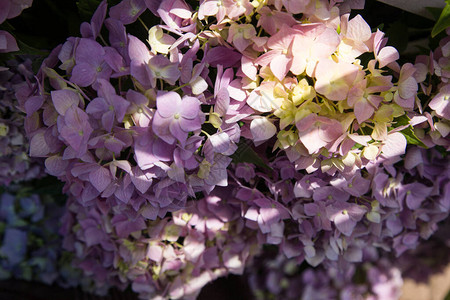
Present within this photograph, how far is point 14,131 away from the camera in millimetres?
672

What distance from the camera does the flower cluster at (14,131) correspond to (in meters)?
0.63

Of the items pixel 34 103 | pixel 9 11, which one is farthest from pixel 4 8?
pixel 34 103

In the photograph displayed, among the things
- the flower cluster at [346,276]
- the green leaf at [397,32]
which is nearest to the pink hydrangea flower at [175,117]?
the green leaf at [397,32]

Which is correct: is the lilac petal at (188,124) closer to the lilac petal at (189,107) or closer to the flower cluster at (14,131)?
the lilac petal at (189,107)

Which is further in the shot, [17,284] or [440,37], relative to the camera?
[17,284]

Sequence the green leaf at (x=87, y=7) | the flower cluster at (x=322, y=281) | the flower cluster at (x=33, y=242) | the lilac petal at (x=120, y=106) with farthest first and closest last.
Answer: the flower cluster at (x=322, y=281) < the flower cluster at (x=33, y=242) < the green leaf at (x=87, y=7) < the lilac petal at (x=120, y=106)

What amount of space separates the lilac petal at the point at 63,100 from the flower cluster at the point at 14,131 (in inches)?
4.9

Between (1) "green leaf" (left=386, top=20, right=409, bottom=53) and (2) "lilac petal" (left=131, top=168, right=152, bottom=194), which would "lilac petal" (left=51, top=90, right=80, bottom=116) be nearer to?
(2) "lilac petal" (left=131, top=168, right=152, bottom=194)

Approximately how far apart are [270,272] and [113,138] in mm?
987

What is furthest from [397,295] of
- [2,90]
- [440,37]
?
[2,90]

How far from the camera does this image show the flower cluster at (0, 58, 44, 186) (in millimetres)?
630

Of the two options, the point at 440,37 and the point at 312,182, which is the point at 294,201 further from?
the point at 440,37

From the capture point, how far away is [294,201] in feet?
2.20

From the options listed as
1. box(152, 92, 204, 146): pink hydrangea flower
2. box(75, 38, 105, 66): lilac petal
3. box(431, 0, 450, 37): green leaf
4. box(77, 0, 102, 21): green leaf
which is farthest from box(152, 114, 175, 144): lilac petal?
box(431, 0, 450, 37): green leaf
